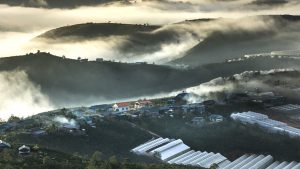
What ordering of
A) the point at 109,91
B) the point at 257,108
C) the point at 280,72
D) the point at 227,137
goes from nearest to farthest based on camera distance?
1. the point at 227,137
2. the point at 257,108
3. the point at 280,72
4. the point at 109,91

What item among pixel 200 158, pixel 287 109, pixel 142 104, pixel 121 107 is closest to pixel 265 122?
pixel 287 109

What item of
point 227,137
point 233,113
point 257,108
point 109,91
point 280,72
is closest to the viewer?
point 227,137

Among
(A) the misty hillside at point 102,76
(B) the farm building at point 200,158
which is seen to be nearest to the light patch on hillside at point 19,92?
(A) the misty hillside at point 102,76

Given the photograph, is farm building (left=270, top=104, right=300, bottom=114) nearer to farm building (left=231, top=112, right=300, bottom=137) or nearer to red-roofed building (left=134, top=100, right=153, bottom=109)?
farm building (left=231, top=112, right=300, bottom=137)

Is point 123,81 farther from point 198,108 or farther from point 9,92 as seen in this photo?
point 198,108

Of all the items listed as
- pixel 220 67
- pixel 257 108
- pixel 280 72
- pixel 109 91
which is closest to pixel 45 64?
pixel 109 91

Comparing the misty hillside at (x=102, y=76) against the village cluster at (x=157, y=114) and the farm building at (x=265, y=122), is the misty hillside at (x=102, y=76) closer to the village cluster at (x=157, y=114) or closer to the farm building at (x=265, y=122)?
the village cluster at (x=157, y=114)

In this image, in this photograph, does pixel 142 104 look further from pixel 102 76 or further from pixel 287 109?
pixel 102 76

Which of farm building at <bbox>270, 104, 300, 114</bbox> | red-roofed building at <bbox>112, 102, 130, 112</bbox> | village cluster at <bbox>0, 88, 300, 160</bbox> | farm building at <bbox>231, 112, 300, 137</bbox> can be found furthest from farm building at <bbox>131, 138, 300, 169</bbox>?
farm building at <bbox>270, 104, 300, 114</bbox>
